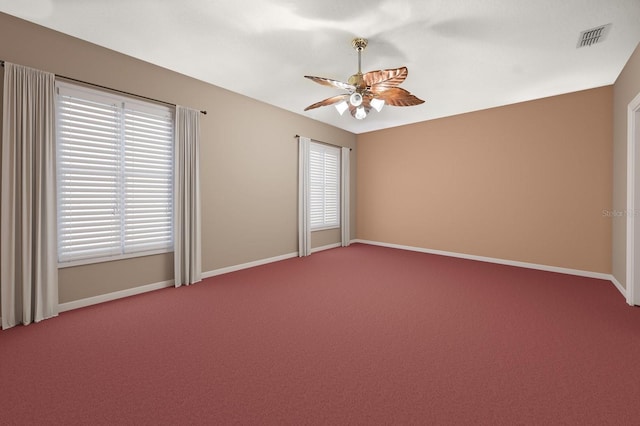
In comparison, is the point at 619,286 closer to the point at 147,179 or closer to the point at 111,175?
the point at 147,179

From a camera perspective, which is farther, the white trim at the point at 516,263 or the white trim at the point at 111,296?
the white trim at the point at 516,263

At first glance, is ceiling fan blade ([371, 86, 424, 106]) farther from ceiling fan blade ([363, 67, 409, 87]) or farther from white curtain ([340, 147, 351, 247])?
white curtain ([340, 147, 351, 247])

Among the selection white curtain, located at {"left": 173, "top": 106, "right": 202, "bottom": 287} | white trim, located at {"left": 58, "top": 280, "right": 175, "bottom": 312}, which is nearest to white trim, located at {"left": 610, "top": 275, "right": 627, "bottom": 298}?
white curtain, located at {"left": 173, "top": 106, "right": 202, "bottom": 287}

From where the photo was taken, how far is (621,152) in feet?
12.0

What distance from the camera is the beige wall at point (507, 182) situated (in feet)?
14.1

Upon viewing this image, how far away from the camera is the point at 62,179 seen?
2980 millimetres

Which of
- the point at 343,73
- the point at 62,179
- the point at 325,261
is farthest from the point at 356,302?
the point at 62,179

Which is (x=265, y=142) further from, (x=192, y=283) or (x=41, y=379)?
(x=41, y=379)

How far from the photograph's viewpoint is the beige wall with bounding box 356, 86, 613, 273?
170 inches

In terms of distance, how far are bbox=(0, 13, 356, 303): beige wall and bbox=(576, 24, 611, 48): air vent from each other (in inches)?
165

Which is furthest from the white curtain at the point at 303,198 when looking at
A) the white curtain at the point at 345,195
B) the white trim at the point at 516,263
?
the white trim at the point at 516,263

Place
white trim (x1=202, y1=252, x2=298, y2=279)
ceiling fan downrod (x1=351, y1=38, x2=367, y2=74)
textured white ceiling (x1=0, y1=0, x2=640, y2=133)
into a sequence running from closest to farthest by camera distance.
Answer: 1. textured white ceiling (x1=0, y1=0, x2=640, y2=133)
2. ceiling fan downrod (x1=351, y1=38, x2=367, y2=74)
3. white trim (x1=202, y1=252, x2=298, y2=279)

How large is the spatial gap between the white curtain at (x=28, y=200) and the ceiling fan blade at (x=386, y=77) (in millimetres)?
3222

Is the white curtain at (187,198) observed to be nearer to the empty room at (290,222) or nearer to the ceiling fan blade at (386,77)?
the empty room at (290,222)
